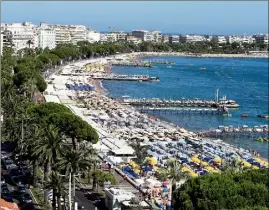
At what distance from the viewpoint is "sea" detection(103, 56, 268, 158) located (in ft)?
219

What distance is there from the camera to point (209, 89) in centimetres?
10369

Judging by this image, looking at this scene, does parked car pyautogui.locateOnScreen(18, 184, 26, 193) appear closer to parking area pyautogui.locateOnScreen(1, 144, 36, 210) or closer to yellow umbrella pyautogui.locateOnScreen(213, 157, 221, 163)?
parking area pyautogui.locateOnScreen(1, 144, 36, 210)

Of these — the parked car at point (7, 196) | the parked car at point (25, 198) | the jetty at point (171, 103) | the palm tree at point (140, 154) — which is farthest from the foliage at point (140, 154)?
the jetty at point (171, 103)

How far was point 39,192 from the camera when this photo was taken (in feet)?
96.3

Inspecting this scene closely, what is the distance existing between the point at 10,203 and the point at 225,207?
10.1 meters

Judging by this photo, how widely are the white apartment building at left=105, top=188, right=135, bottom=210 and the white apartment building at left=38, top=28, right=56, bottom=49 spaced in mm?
133763

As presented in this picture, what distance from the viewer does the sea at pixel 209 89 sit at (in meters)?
66.9

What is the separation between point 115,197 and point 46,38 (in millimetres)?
140725

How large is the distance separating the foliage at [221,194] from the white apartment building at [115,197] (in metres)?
3.87

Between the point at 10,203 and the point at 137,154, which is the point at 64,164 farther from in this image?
the point at 137,154

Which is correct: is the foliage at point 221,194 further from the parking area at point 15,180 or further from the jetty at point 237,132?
the jetty at point 237,132

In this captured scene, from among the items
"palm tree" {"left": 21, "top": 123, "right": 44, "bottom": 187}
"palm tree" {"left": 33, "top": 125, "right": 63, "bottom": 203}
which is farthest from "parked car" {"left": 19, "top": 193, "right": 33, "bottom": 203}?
"palm tree" {"left": 33, "top": 125, "right": 63, "bottom": 203}

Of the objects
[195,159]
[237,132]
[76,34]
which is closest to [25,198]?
[195,159]

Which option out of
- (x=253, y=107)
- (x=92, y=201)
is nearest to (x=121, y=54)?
(x=253, y=107)
